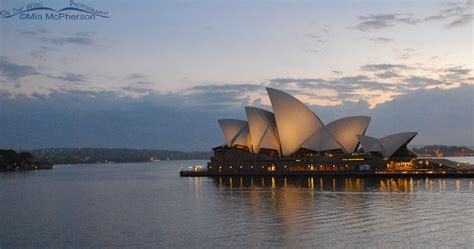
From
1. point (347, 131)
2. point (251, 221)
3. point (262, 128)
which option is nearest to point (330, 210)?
point (251, 221)

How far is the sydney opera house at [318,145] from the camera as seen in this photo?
200 feet

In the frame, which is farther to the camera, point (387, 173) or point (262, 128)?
point (262, 128)

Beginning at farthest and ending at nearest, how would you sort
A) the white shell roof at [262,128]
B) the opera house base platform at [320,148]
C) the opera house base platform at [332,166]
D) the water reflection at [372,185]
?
the white shell roof at [262,128], the opera house base platform at [320,148], the opera house base platform at [332,166], the water reflection at [372,185]

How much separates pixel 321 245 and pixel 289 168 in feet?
145

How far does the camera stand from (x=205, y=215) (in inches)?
1113

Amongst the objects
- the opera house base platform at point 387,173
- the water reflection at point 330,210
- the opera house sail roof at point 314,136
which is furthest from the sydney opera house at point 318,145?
the water reflection at point 330,210

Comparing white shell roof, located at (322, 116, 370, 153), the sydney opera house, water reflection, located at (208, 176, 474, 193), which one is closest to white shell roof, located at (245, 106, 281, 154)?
the sydney opera house

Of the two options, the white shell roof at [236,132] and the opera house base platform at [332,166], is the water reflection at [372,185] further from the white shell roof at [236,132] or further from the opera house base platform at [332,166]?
the white shell roof at [236,132]

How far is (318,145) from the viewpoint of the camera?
62.1m

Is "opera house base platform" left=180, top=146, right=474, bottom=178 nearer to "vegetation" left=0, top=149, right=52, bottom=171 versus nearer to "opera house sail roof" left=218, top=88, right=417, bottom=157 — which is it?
"opera house sail roof" left=218, top=88, right=417, bottom=157

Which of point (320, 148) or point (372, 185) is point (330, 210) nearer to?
point (372, 185)

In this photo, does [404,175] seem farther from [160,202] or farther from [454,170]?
[160,202]

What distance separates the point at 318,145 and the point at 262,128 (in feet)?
Result: 21.5

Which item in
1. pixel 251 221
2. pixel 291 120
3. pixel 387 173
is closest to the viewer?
pixel 251 221
